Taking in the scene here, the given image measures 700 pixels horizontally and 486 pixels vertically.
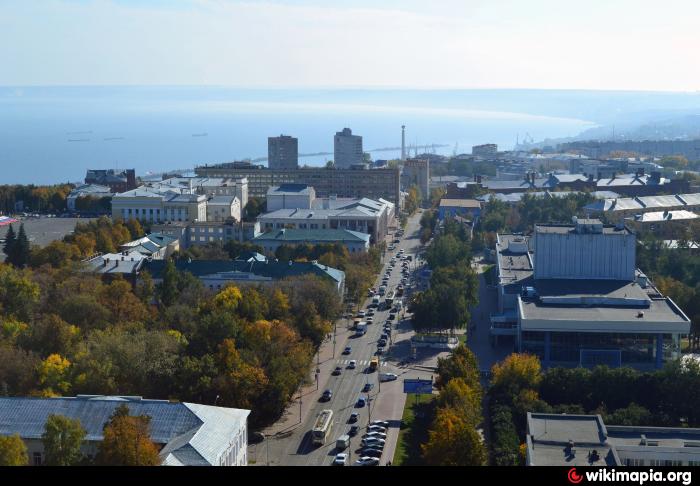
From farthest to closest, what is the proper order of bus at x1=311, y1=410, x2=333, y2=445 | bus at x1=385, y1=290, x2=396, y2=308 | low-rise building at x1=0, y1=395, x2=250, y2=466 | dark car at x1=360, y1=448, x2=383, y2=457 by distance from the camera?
bus at x1=385, y1=290, x2=396, y2=308, bus at x1=311, y1=410, x2=333, y2=445, dark car at x1=360, y1=448, x2=383, y2=457, low-rise building at x1=0, y1=395, x2=250, y2=466

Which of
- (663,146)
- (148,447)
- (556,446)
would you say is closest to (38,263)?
(148,447)

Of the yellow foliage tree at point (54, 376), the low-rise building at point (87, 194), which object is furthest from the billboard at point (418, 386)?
the low-rise building at point (87, 194)

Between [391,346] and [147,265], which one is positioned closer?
[391,346]

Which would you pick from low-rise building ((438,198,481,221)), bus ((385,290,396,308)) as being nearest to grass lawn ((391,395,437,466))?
bus ((385,290,396,308))

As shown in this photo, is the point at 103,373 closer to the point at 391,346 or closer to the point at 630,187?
the point at 391,346

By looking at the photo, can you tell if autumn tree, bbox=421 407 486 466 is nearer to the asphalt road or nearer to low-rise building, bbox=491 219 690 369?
the asphalt road
